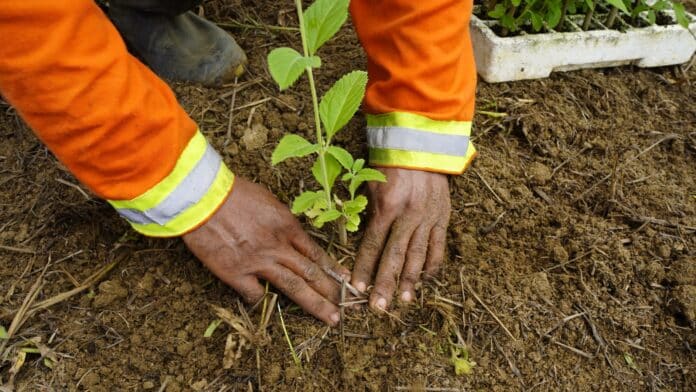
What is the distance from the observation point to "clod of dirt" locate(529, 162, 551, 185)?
5.52ft

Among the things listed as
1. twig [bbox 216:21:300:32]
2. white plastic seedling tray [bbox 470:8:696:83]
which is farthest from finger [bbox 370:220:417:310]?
twig [bbox 216:21:300:32]

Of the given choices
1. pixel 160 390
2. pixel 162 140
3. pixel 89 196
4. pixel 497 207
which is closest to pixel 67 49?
pixel 162 140

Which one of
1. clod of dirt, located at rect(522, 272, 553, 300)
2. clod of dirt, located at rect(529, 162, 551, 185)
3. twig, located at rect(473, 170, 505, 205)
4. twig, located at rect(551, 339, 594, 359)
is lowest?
twig, located at rect(551, 339, 594, 359)

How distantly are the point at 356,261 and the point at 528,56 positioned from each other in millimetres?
987

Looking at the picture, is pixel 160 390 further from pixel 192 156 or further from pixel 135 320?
pixel 192 156

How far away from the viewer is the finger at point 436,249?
1439mm

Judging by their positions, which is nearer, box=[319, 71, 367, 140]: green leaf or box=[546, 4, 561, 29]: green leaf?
box=[319, 71, 367, 140]: green leaf

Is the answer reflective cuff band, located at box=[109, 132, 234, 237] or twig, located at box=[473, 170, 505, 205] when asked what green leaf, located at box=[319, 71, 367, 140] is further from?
twig, located at box=[473, 170, 505, 205]

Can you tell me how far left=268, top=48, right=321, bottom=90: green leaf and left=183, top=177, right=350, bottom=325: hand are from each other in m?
0.47

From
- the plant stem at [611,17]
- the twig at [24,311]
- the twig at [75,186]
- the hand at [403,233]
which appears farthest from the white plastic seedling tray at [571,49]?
the twig at [24,311]

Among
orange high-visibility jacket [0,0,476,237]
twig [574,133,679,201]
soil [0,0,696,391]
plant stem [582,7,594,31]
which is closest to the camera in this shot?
orange high-visibility jacket [0,0,476,237]

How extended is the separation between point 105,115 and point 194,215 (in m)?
0.30

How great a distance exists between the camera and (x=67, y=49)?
3.55 ft

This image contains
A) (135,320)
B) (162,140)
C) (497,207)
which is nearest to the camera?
(162,140)
